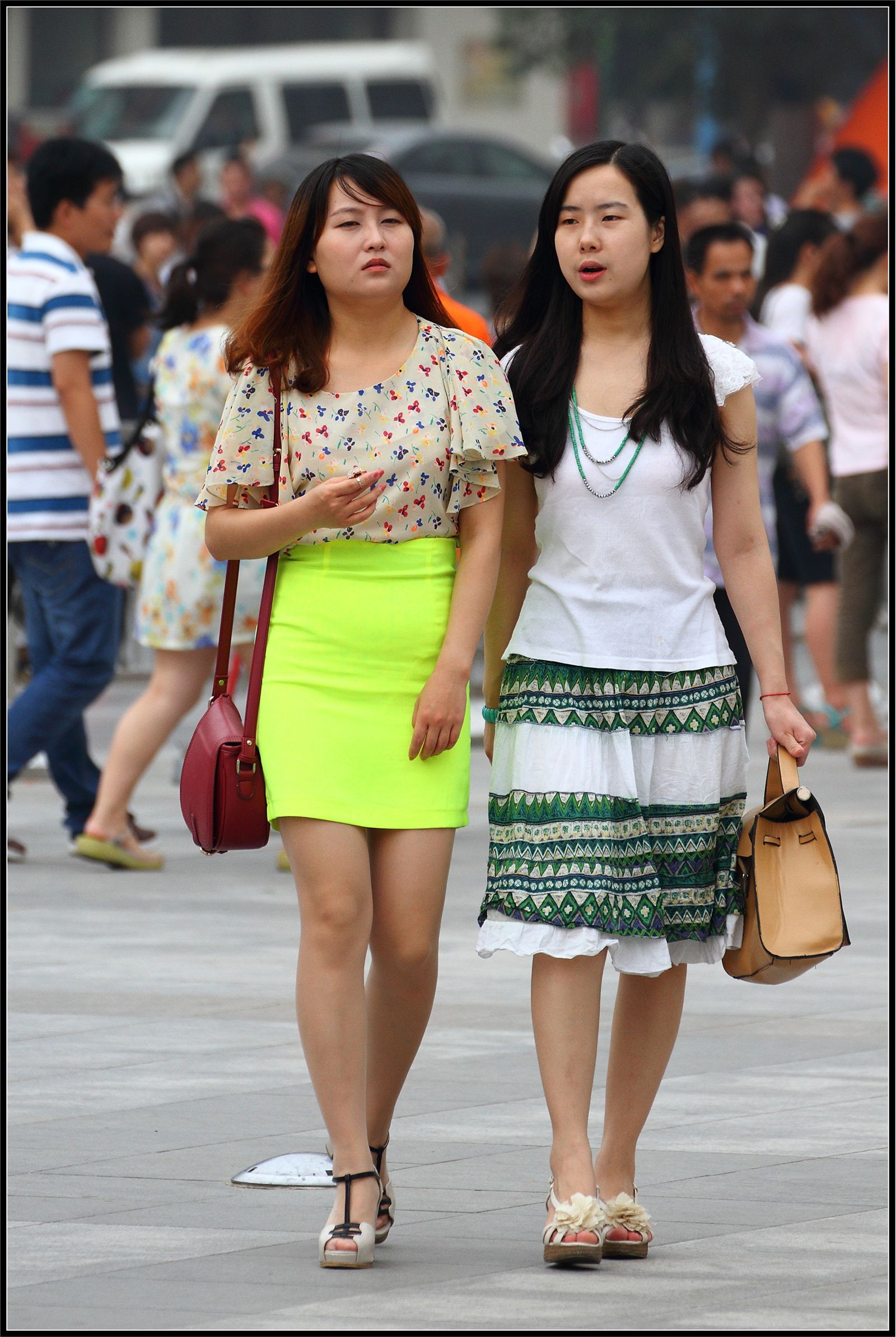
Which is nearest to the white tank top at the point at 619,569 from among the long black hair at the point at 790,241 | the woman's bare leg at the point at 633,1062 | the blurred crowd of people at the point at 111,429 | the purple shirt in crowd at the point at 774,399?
the woman's bare leg at the point at 633,1062

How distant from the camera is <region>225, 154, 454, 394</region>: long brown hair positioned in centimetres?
467

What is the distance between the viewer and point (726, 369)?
482 centimetres

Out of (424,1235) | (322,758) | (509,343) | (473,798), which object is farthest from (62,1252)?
(473,798)

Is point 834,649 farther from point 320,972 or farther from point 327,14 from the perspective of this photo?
point 327,14

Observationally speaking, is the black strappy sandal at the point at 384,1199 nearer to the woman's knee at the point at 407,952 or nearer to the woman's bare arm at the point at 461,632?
the woman's knee at the point at 407,952

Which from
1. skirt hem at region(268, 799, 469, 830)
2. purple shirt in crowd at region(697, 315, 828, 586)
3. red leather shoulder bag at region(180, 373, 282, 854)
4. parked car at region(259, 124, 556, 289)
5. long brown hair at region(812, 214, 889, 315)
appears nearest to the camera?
skirt hem at region(268, 799, 469, 830)

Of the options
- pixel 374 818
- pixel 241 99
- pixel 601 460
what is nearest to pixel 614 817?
pixel 374 818

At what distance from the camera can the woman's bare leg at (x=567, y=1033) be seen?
4.56 m

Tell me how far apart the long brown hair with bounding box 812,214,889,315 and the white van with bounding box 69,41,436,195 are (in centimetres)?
1606

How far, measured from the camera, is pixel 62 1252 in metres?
4.55

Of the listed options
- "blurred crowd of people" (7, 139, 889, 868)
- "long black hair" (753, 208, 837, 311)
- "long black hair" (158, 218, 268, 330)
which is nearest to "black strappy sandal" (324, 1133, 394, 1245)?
"blurred crowd of people" (7, 139, 889, 868)

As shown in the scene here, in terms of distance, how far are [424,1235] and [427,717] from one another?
950 mm

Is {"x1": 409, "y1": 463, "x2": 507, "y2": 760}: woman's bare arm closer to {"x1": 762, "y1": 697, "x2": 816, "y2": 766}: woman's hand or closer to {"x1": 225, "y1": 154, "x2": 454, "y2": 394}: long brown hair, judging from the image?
{"x1": 225, "y1": 154, "x2": 454, "y2": 394}: long brown hair

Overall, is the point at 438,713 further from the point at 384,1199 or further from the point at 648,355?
the point at 384,1199
